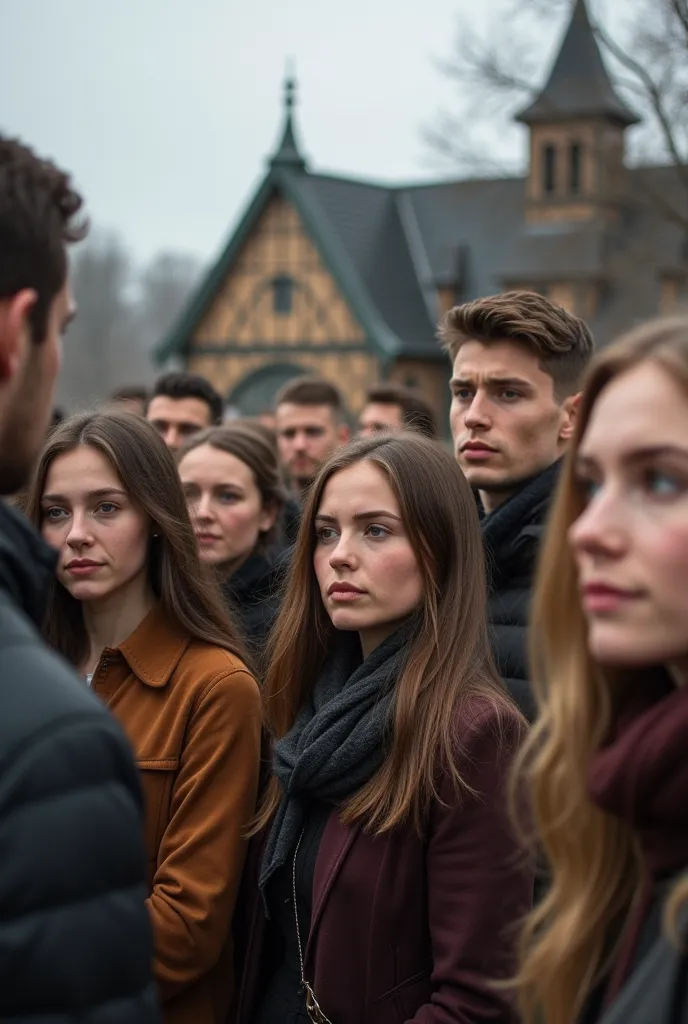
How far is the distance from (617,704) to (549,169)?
36274 mm

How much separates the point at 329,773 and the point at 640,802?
4.65 ft

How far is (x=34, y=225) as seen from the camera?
7.05ft

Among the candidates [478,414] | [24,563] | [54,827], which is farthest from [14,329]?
[478,414]

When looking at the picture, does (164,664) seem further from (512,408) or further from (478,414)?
(512,408)

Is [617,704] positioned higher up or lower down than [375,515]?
lower down

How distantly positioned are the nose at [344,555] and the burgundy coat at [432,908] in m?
0.50

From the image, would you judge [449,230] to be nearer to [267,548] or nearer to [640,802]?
[267,548]

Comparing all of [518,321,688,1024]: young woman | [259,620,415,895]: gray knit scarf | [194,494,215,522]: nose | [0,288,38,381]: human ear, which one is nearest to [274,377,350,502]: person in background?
[194,494,215,522]: nose

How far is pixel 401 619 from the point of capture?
138 inches

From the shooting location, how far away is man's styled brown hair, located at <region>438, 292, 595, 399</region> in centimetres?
459

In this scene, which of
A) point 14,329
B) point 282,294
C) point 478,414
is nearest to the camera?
point 14,329

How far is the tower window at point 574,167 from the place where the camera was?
36.8m

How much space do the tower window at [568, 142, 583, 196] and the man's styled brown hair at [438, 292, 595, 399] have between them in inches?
1306

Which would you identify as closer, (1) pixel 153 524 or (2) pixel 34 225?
(2) pixel 34 225
